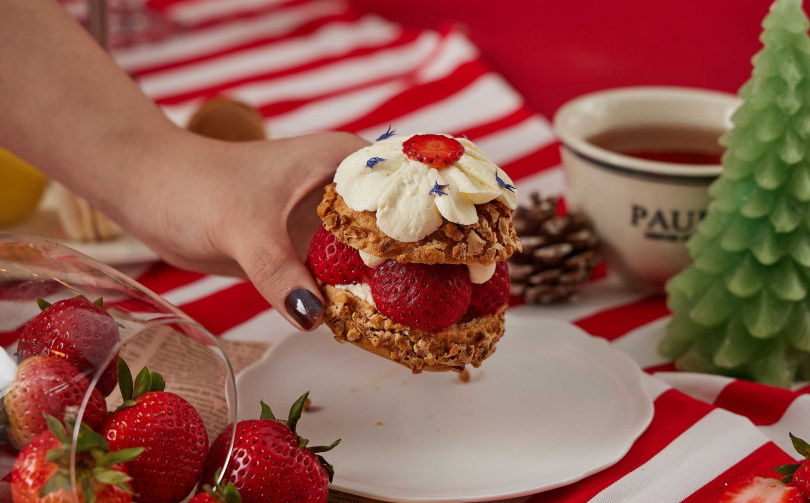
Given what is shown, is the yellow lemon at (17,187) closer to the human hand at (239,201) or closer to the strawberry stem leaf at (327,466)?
the human hand at (239,201)

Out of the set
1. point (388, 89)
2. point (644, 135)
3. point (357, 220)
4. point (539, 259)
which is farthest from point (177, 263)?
point (388, 89)

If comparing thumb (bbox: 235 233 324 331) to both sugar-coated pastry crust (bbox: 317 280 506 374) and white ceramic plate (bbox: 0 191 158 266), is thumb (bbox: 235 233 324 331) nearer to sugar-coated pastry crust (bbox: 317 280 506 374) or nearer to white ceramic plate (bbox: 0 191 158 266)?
sugar-coated pastry crust (bbox: 317 280 506 374)

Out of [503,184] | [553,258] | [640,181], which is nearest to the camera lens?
[503,184]

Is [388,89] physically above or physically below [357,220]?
below

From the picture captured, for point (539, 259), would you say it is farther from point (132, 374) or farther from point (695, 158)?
point (132, 374)

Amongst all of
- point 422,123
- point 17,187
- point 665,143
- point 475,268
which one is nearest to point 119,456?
point 475,268

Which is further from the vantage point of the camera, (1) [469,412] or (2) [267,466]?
(1) [469,412]

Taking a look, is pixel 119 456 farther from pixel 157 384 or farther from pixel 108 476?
pixel 157 384
